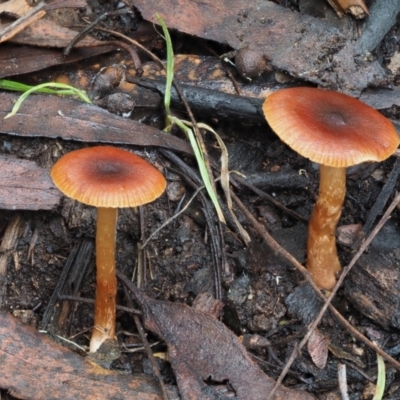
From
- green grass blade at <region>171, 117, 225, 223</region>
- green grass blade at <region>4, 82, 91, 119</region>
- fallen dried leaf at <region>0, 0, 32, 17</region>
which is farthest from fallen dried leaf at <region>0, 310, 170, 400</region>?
fallen dried leaf at <region>0, 0, 32, 17</region>

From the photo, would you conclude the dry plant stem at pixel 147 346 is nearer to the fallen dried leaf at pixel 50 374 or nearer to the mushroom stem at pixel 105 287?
the fallen dried leaf at pixel 50 374

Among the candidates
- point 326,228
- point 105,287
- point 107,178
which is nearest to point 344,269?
point 326,228

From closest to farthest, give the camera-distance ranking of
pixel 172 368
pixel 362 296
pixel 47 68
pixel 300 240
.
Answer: pixel 172 368 → pixel 362 296 → pixel 300 240 → pixel 47 68

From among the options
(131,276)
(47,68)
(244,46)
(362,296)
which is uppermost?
(244,46)

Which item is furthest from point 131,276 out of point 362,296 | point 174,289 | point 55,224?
point 362,296

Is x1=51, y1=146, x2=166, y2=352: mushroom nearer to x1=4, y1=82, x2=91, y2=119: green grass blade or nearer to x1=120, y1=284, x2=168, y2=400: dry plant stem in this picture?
x1=120, y1=284, x2=168, y2=400: dry plant stem

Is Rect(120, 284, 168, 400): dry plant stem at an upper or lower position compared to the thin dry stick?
lower

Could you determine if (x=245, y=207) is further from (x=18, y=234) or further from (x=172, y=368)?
(x=18, y=234)

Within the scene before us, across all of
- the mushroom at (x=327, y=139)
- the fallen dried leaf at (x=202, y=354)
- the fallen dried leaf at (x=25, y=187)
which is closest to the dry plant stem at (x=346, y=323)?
the fallen dried leaf at (x=202, y=354)
